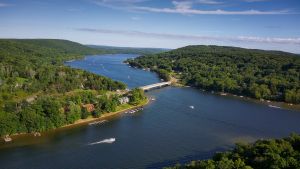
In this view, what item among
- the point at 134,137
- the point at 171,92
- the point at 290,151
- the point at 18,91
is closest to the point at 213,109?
the point at 171,92

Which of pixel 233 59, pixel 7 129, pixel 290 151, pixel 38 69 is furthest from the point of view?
pixel 233 59

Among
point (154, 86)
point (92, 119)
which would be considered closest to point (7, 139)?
point (92, 119)

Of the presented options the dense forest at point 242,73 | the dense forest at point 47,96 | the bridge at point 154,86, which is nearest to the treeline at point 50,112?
the dense forest at point 47,96

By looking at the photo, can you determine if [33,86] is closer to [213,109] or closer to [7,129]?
[7,129]

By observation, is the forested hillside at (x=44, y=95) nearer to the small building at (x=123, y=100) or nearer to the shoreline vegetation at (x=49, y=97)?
the shoreline vegetation at (x=49, y=97)

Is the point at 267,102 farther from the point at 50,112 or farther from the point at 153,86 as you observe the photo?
the point at 50,112

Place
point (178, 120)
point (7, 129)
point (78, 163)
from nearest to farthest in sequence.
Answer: point (78, 163), point (7, 129), point (178, 120)

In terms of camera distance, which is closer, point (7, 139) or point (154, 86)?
point (7, 139)
